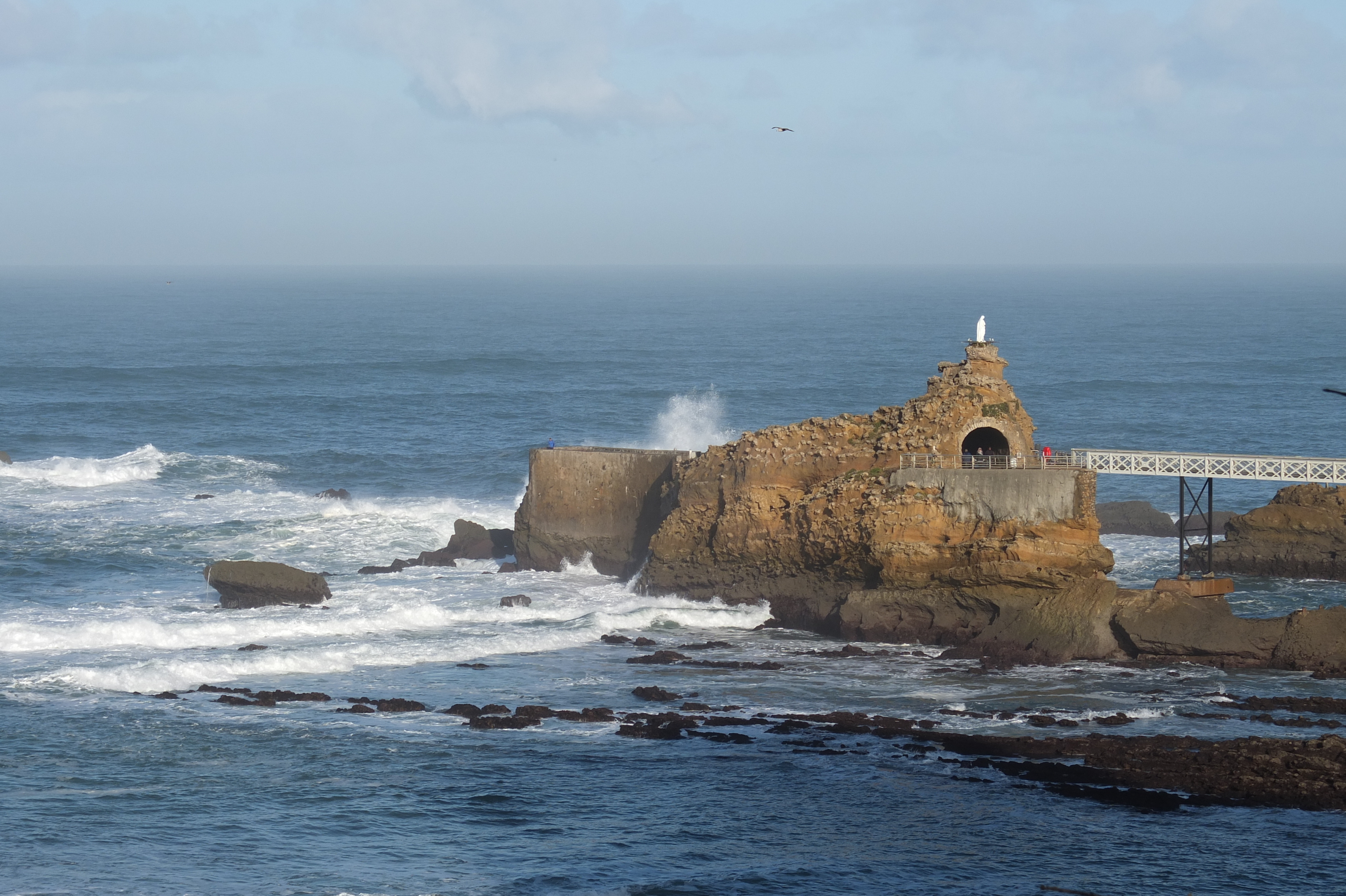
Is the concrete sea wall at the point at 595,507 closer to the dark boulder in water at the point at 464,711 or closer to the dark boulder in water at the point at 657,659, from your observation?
the dark boulder in water at the point at 657,659

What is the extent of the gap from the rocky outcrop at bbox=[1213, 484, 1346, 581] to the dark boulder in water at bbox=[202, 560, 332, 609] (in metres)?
23.7

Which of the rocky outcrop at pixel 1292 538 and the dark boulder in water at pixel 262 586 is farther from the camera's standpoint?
the rocky outcrop at pixel 1292 538

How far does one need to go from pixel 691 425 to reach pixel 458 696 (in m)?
34.4

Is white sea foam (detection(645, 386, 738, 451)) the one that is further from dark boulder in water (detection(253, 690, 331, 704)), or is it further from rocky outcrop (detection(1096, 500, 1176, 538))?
dark boulder in water (detection(253, 690, 331, 704))

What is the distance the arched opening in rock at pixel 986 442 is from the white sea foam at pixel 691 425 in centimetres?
1538

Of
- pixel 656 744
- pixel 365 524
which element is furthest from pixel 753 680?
pixel 365 524

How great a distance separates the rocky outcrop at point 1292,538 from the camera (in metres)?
41.4

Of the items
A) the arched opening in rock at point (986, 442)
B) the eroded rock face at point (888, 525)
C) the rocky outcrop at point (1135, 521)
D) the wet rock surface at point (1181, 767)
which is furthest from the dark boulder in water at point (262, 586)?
the rocky outcrop at point (1135, 521)

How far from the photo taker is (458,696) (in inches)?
1200

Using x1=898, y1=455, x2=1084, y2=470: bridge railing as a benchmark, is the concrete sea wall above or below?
below

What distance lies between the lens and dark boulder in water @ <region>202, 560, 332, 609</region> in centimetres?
3831

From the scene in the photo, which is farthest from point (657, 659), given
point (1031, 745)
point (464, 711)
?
point (1031, 745)

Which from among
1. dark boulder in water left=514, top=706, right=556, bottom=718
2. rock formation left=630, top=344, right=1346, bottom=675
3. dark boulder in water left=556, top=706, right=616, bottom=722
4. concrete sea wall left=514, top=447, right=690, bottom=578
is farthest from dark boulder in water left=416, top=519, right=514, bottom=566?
dark boulder in water left=556, top=706, right=616, bottom=722

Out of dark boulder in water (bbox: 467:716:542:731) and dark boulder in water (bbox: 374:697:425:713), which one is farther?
dark boulder in water (bbox: 374:697:425:713)
